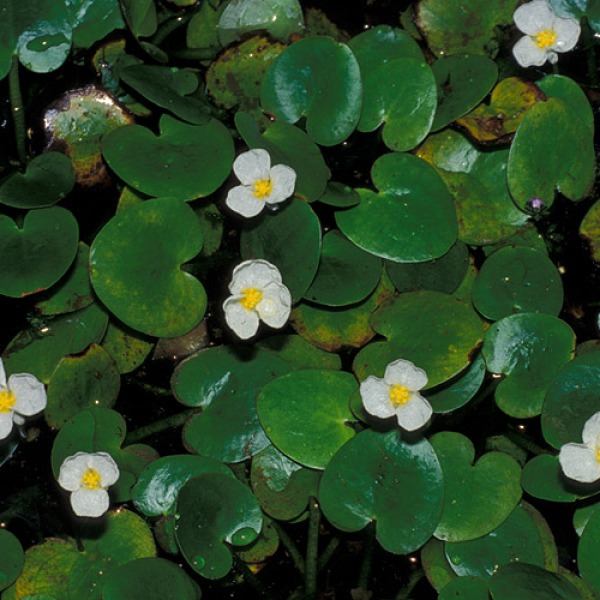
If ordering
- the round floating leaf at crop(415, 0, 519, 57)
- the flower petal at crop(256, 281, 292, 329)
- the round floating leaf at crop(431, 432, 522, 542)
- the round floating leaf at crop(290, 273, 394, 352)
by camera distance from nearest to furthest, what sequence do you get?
the flower petal at crop(256, 281, 292, 329)
the round floating leaf at crop(431, 432, 522, 542)
the round floating leaf at crop(290, 273, 394, 352)
the round floating leaf at crop(415, 0, 519, 57)

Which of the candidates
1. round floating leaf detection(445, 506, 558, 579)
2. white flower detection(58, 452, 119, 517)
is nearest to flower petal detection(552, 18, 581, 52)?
round floating leaf detection(445, 506, 558, 579)

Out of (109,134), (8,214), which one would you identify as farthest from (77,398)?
(109,134)

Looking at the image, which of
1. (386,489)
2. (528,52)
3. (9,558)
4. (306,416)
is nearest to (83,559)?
(9,558)

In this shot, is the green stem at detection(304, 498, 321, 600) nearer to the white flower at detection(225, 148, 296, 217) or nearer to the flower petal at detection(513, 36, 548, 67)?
the white flower at detection(225, 148, 296, 217)

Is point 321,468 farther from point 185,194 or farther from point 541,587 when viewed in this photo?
point 185,194

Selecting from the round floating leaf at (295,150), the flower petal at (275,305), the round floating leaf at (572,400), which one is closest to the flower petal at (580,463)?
the round floating leaf at (572,400)

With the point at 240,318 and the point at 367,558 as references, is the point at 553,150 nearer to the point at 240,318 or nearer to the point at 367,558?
the point at 240,318

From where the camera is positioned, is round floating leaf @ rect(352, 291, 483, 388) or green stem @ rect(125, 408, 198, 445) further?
green stem @ rect(125, 408, 198, 445)
